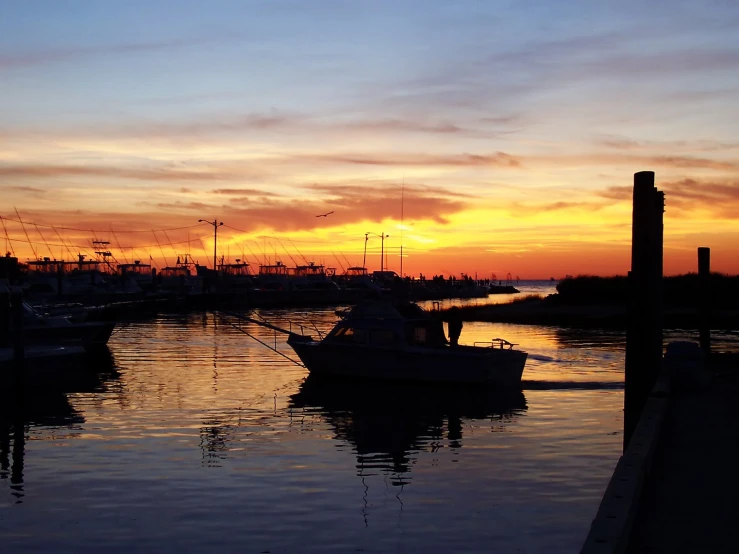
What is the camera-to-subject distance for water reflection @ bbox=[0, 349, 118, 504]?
719 inches

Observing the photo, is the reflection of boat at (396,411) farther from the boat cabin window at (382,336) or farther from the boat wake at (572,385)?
the boat cabin window at (382,336)

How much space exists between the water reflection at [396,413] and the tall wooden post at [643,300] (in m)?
4.63

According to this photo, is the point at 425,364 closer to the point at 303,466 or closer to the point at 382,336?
the point at 382,336

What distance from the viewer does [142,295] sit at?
9812 cm

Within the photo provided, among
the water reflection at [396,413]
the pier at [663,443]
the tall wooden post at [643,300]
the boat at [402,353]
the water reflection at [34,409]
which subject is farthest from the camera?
the boat at [402,353]

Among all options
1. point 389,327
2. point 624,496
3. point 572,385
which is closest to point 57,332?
point 389,327

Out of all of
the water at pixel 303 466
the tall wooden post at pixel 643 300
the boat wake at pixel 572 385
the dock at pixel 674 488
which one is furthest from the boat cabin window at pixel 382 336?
the dock at pixel 674 488

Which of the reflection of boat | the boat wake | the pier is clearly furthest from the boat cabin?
the pier

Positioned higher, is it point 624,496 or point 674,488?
point 624,496

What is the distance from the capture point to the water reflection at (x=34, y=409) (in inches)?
719

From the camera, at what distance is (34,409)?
83.5 feet

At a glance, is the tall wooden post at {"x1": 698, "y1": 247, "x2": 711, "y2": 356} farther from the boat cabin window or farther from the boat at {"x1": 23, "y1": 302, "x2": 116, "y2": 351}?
the boat at {"x1": 23, "y1": 302, "x2": 116, "y2": 351}

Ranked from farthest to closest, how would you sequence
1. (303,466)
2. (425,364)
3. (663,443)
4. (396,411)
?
(425,364)
(396,411)
(303,466)
(663,443)

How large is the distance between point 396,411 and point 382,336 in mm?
5112
